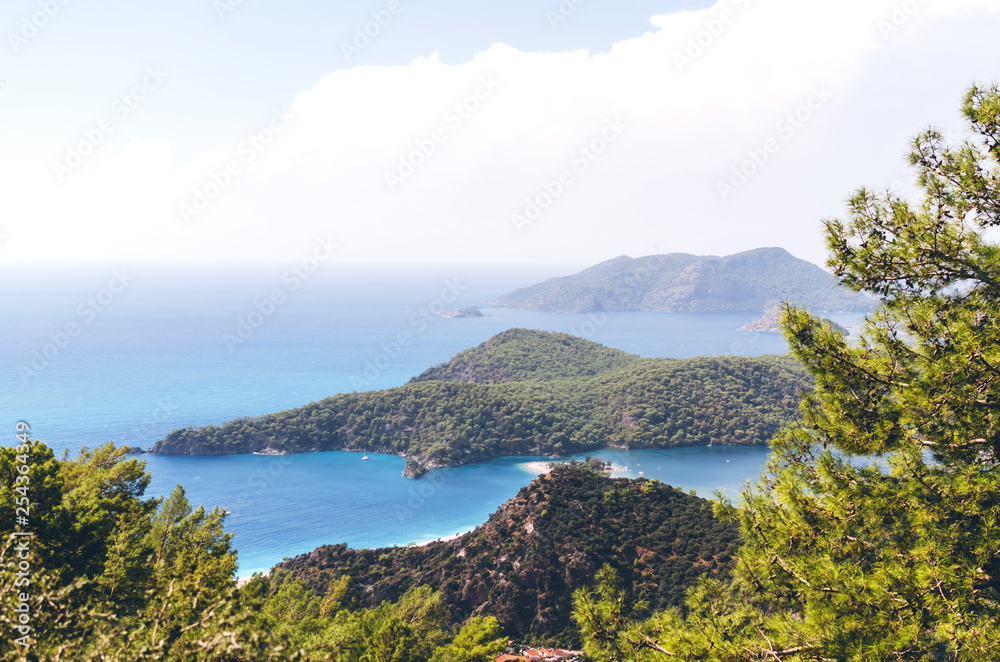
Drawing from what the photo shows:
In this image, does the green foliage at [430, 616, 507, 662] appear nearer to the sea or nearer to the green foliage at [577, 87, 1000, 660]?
the green foliage at [577, 87, 1000, 660]

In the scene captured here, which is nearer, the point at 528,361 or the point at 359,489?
the point at 359,489

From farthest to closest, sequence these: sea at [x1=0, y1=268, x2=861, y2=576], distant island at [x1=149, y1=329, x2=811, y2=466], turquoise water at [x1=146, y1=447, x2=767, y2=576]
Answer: distant island at [x1=149, y1=329, x2=811, y2=466] → sea at [x1=0, y1=268, x2=861, y2=576] → turquoise water at [x1=146, y1=447, x2=767, y2=576]

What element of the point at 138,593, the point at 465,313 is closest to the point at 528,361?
the point at 138,593

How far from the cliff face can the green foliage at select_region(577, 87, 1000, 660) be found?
16.4m

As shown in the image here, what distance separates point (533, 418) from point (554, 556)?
3865cm

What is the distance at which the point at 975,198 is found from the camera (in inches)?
212

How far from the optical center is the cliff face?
22.0m

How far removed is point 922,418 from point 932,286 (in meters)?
1.33

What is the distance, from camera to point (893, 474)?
5.47m

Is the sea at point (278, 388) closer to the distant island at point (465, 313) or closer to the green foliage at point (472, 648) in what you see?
the distant island at point (465, 313)

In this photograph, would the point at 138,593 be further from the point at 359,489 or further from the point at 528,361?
the point at 528,361

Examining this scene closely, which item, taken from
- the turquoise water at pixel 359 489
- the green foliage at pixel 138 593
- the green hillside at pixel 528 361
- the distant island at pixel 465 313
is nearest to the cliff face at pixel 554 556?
the green foliage at pixel 138 593

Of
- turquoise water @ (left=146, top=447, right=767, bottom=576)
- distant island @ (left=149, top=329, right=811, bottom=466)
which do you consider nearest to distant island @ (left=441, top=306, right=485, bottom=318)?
distant island @ (left=149, top=329, right=811, bottom=466)

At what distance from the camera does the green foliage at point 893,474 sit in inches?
181
